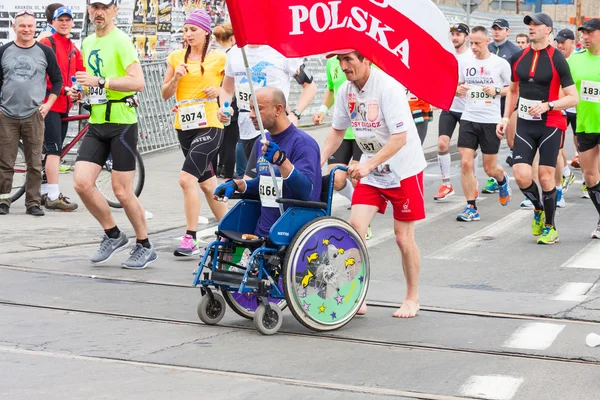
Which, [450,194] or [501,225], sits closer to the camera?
[501,225]

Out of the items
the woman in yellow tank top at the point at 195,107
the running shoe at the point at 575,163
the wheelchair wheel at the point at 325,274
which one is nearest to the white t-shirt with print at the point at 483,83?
the woman in yellow tank top at the point at 195,107

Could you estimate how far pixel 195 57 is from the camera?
988 centimetres

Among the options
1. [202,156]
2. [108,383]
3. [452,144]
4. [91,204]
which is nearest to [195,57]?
[202,156]

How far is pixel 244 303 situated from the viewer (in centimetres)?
729

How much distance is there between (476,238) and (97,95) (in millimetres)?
4012

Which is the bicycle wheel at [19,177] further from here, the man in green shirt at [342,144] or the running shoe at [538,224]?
the running shoe at [538,224]

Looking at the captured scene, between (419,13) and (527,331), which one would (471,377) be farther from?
(419,13)

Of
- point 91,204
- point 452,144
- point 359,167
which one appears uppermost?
point 359,167

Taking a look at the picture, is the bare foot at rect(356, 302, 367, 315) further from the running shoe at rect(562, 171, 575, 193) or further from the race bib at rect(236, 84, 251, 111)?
the running shoe at rect(562, 171, 575, 193)

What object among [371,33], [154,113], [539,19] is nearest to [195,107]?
[371,33]

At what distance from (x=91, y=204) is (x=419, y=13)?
336 cm

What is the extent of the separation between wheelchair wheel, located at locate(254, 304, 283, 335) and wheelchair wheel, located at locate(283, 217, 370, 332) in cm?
18

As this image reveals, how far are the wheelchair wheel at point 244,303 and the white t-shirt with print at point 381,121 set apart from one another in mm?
1058

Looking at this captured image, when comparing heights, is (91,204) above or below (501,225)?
above
